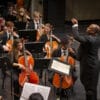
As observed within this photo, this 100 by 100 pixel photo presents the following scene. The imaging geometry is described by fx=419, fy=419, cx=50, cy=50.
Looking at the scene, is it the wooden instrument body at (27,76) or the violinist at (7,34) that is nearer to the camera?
the wooden instrument body at (27,76)

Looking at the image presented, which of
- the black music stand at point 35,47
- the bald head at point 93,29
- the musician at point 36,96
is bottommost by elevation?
the musician at point 36,96

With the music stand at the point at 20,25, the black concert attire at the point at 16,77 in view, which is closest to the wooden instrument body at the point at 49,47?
the black concert attire at the point at 16,77

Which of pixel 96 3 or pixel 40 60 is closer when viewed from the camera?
pixel 40 60

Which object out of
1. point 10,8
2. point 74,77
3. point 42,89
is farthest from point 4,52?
point 10,8

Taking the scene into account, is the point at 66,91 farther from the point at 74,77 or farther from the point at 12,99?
the point at 12,99

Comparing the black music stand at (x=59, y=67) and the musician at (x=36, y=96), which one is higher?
the black music stand at (x=59, y=67)

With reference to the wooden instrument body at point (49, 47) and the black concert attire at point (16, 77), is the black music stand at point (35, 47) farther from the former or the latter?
the black concert attire at point (16, 77)

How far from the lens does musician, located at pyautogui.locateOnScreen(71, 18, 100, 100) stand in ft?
28.5

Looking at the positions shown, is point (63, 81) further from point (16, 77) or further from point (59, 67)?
point (59, 67)

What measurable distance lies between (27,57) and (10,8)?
7.78 m

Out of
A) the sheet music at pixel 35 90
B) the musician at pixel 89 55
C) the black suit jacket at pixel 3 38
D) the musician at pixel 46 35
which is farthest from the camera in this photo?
the black suit jacket at pixel 3 38

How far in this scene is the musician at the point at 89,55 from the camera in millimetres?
8695

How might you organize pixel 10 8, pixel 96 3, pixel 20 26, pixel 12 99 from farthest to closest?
pixel 96 3, pixel 10 8, pixel 20 26, pixel 12 99

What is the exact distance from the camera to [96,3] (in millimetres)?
20500
